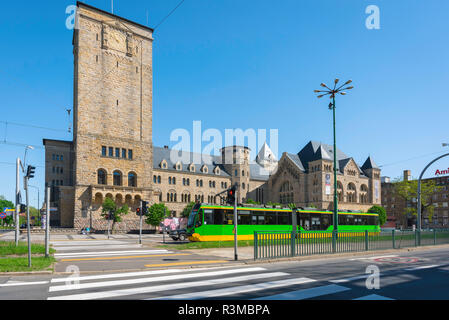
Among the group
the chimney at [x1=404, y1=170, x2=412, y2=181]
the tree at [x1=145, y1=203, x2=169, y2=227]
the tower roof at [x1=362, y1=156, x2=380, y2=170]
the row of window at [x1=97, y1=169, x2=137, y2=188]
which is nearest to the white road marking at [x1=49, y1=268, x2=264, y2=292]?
the tree at [x1=145, y1=203, x2=169, y2=227]

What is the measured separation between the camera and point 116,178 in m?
49.9

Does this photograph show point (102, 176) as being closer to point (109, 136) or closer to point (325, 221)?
point (109, 136)

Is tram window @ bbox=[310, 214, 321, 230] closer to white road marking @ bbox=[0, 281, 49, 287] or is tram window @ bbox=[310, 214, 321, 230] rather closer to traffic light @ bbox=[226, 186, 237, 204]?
traffic light @ bbox=[226, 186, 237, 204]

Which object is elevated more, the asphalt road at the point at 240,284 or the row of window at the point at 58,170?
the row of window at the point at 58,170

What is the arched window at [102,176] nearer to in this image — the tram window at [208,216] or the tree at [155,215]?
the tree at [155,215]

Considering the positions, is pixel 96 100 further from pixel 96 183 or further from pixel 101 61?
pixel 96 183

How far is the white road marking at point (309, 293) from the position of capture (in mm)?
7312

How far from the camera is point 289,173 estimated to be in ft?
246

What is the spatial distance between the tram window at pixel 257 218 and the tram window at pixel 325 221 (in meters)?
7.17

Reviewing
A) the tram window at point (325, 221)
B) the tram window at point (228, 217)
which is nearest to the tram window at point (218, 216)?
the tram window at point (228, 217)

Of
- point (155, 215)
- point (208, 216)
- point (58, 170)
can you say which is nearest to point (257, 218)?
point (208, 216)

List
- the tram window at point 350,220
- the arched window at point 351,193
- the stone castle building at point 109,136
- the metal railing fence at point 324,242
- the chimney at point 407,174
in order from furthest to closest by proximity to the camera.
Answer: the chimney at point 407,174 < the arched window at point 351,193 < the stone castle building at point 109,136 < the tram window at point 350,220 < the metal railing fence at point 324,242

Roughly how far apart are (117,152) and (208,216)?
98.4ft
